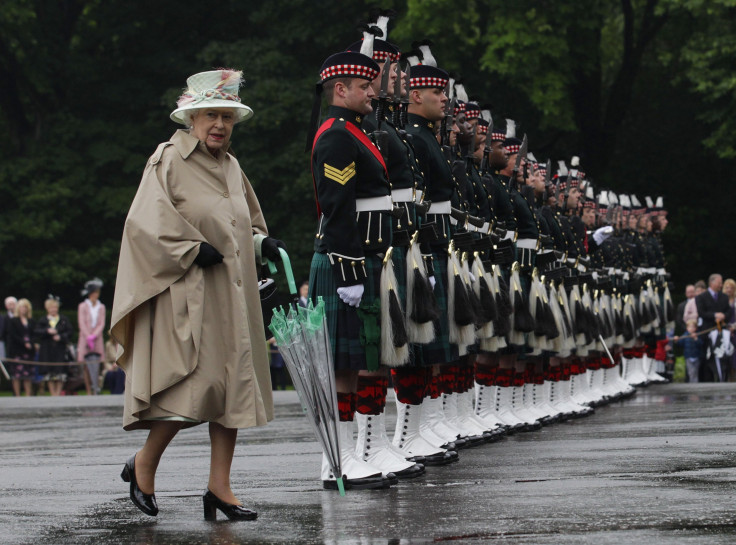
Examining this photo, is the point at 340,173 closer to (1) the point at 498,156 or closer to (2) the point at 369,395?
(2) the point at 369,395

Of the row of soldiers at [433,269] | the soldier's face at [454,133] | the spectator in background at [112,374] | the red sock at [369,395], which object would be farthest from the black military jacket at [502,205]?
the spectator in background at [112,374]

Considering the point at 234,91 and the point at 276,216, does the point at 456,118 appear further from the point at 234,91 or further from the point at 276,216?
the point at 276,216

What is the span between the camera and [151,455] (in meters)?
7.35

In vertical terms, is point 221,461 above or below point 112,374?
below

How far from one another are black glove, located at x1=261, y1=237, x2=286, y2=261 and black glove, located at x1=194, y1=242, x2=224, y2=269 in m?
0.49

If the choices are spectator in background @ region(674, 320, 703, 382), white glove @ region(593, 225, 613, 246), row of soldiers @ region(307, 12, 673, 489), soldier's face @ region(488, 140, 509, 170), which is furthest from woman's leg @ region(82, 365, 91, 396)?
soldier's face @ region(488, 140, 509, 170)

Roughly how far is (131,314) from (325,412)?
120cm

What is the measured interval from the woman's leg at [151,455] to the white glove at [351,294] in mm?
1552

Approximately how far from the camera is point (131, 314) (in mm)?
7328

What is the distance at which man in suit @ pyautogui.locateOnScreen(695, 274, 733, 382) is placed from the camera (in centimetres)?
2431

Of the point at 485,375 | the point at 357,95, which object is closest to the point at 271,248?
the point at 357,95

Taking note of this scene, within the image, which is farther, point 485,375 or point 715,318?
point 715,318

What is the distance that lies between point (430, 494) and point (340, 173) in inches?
69.7

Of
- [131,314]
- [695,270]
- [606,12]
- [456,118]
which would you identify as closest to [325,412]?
[131,314]
